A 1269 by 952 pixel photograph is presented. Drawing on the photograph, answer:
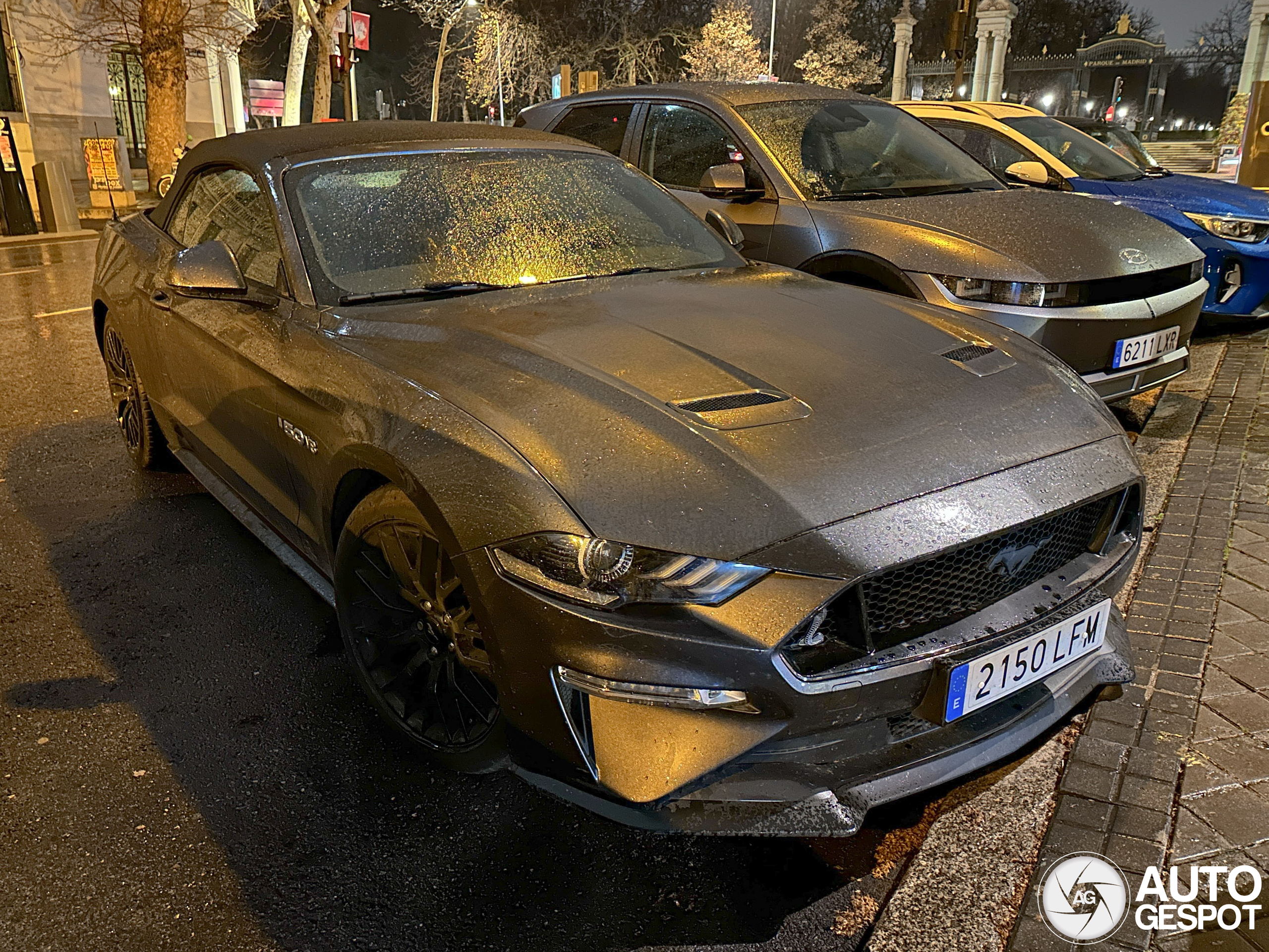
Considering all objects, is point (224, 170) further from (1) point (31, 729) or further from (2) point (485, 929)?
(2) point (485, 929)

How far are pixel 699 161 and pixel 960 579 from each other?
4219 millimetres

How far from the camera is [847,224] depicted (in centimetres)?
499

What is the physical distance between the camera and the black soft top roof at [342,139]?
135 inches

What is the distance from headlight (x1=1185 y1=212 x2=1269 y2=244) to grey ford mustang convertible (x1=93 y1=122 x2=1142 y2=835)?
535cm

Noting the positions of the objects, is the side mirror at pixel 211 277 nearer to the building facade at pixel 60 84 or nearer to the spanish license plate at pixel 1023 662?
the spanish license plate at pixel 1023 662

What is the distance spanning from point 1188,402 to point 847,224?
2.59 meters

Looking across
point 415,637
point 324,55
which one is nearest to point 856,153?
point 415,637

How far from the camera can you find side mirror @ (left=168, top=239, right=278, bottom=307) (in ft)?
9.95

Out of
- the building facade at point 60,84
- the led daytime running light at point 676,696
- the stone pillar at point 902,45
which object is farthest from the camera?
the stone pillar at point 902,45

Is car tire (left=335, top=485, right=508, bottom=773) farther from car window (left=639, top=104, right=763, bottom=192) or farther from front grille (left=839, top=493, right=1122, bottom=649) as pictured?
car window (left=639, top=104, right=763, bottom=192)

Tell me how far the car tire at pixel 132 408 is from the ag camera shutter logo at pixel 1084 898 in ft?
12.9

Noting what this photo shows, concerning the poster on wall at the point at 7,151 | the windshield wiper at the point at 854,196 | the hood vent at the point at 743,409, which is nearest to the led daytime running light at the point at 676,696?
the hood vent at the point at 743,409

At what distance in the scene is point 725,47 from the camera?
4294cm

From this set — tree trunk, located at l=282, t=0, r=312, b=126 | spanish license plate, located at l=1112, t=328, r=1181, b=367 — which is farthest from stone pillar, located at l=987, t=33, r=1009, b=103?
spanish license plate, located at l=1112, t=328, r=1181, b=367
